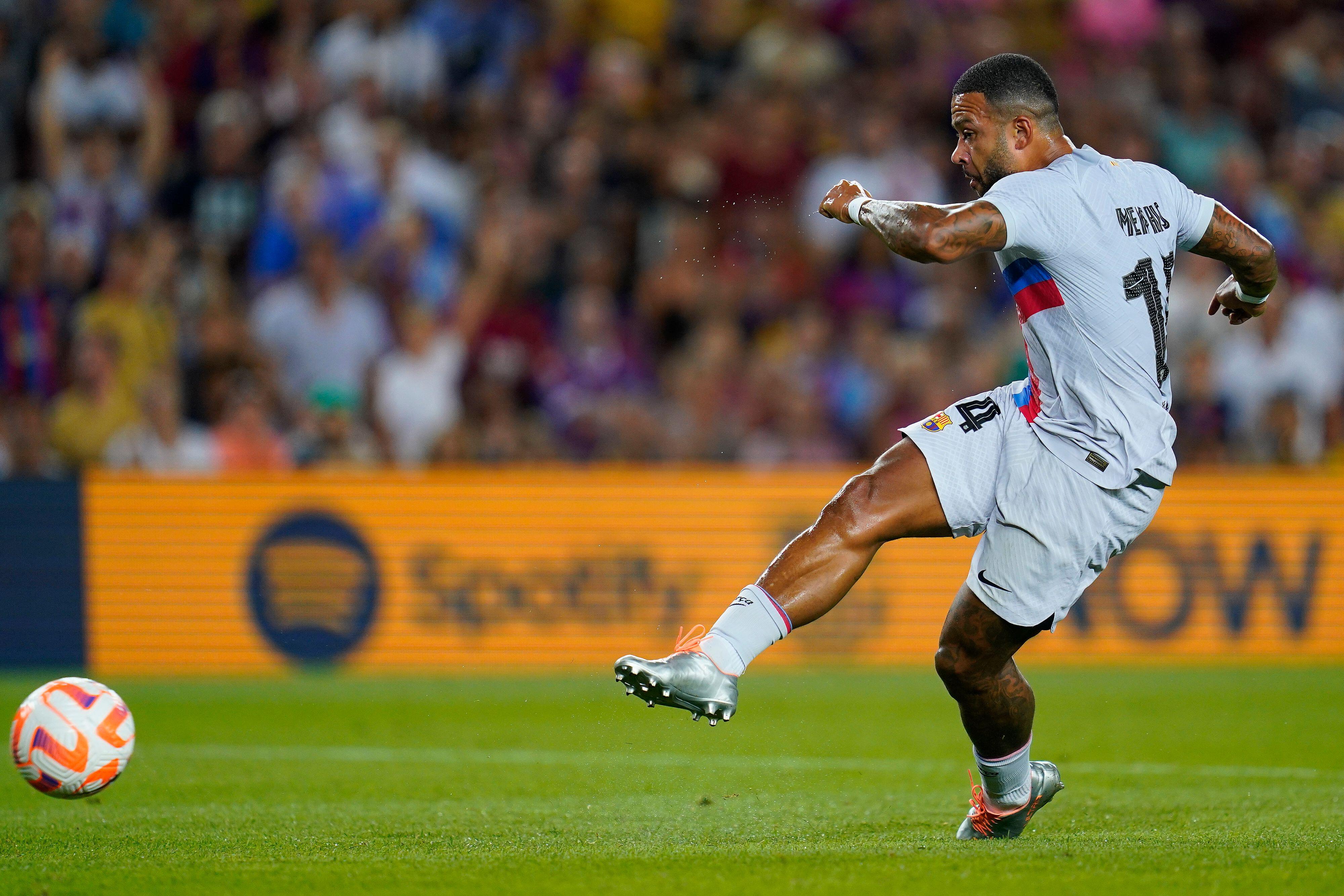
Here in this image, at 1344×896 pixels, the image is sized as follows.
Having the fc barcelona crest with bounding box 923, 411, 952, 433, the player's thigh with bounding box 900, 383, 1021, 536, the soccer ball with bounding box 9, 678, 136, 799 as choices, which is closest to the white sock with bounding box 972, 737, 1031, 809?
the player's thigh with bounding box 900, 383, 1021, 536

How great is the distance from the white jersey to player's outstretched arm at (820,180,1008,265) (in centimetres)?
19

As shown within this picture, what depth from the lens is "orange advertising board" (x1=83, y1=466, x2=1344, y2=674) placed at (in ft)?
37.7

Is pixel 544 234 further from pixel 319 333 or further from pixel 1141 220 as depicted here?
pixel 1141 220

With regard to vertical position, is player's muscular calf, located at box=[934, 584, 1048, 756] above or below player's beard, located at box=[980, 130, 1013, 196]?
below

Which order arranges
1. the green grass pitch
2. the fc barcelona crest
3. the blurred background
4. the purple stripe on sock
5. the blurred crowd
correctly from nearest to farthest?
1. the green grass pitch
2. the purple stripe on sock
3. the fc barcelona crest
4. the blurred background
5. the blurred crowd

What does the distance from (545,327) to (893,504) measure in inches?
335

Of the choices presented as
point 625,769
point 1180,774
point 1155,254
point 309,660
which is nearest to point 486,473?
point 309,660

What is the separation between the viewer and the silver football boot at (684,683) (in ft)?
15.6

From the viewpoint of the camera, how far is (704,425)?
1270cm

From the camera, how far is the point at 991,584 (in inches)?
209

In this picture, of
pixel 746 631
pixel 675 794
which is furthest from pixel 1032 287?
pixel 675 794

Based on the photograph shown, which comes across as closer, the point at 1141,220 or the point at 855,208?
the point at 855,208

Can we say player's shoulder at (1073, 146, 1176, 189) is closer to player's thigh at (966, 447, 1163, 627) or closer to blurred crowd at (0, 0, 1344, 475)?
player's thigh at (966, 447, 1163, 627)

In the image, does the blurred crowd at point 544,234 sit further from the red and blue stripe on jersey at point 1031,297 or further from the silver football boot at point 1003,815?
the red and blue stripe on jersey at point 1031,297
